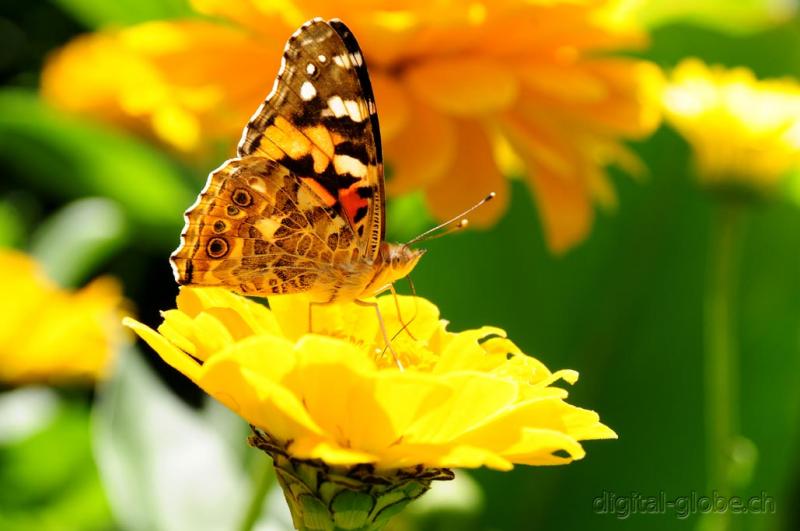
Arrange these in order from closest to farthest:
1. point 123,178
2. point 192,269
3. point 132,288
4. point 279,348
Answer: point 279,348 < point 192,269 < point 123,178 < point 132,288

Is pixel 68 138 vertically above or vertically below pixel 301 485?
above

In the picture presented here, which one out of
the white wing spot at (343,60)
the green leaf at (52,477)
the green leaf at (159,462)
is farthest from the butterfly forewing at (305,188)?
the green leaf at (52,477)

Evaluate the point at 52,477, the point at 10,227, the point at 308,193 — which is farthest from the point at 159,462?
the point at 10,227

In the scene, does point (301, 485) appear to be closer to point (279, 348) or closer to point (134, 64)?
point (279, 348)

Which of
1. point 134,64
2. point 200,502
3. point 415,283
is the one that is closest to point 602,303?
point 415,283

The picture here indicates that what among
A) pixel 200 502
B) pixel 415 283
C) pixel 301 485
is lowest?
pixel 301 485

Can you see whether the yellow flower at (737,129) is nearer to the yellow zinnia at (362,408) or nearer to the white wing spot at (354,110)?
the white wing spot at (354,110)

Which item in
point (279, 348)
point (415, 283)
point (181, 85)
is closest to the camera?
point (279, 348)
